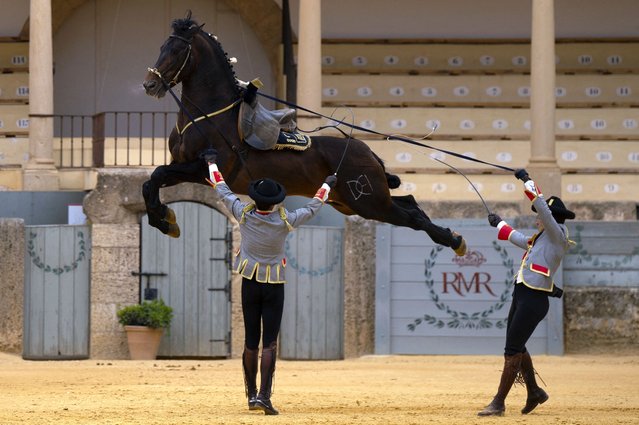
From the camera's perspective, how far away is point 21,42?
25031 millimetres

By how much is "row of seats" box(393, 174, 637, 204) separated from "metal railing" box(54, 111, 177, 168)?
4.16m

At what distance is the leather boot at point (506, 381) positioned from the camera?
1165cm

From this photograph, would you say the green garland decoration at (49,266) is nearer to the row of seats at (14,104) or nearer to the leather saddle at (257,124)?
the row of seats at (14,104)

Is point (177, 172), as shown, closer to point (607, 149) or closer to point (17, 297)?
point (17, 297)

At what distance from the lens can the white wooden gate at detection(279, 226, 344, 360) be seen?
790 inches

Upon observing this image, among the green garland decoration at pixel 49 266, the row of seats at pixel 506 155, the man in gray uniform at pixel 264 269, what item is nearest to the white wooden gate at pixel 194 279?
the green garland decoration at pixel 49 266

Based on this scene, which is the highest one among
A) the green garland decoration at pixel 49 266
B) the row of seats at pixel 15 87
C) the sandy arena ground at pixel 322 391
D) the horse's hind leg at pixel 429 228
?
the row of seats at pixel 15 87

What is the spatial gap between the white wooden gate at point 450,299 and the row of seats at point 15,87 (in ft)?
26.0

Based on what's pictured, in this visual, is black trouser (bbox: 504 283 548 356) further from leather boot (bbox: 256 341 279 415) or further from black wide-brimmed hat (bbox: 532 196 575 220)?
leather boot (bbox: 256 341 279 415)

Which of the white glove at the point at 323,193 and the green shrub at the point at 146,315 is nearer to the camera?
the white glove at the point at 323,193

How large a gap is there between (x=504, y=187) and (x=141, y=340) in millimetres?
7157

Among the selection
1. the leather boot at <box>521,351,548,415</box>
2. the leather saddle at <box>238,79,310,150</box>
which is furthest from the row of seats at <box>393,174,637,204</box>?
the leather saddle at <box>238,79,310,150</box>

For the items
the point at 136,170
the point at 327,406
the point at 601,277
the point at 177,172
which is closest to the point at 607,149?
the point at 601,277

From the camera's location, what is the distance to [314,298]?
20.1m
